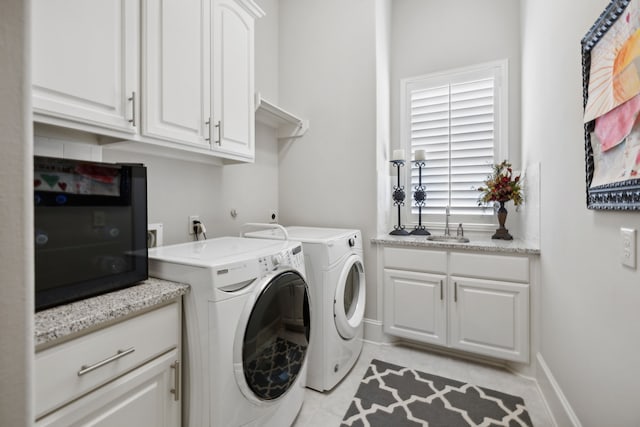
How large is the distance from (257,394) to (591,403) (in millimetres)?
1316

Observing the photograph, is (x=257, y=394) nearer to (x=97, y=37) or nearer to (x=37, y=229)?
(x=37, y=229)

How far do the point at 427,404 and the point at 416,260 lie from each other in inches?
36.1

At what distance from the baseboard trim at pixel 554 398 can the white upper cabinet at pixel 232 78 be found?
210cm

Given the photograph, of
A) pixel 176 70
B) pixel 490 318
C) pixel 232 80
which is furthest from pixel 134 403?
pixel 490 318

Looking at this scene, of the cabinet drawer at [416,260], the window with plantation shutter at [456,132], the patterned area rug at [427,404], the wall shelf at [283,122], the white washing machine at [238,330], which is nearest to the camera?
the white washing machine at [238,330]

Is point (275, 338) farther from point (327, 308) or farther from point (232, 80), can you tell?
point (232, 80)

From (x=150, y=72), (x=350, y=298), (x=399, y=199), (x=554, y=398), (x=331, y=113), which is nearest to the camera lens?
(x=150, y=72)

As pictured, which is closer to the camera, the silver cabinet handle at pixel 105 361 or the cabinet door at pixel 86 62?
the silver cabinet handle at pixel 105 361

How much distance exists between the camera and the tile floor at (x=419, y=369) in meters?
1.53

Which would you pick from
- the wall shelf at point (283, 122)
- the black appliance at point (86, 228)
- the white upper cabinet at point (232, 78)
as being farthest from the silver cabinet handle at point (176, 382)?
the wall shelf at point (283, 122)

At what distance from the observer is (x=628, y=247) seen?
0.85 metres

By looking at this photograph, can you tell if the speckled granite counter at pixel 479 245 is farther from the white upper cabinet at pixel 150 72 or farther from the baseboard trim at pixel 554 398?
the white upper cabinet at pixel 150 72

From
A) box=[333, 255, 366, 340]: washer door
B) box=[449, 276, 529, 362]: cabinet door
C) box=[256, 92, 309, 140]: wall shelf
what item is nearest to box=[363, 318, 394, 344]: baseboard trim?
box=[333, 255, 366, 340]: washer door

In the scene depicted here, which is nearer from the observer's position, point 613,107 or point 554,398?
point 613,107
